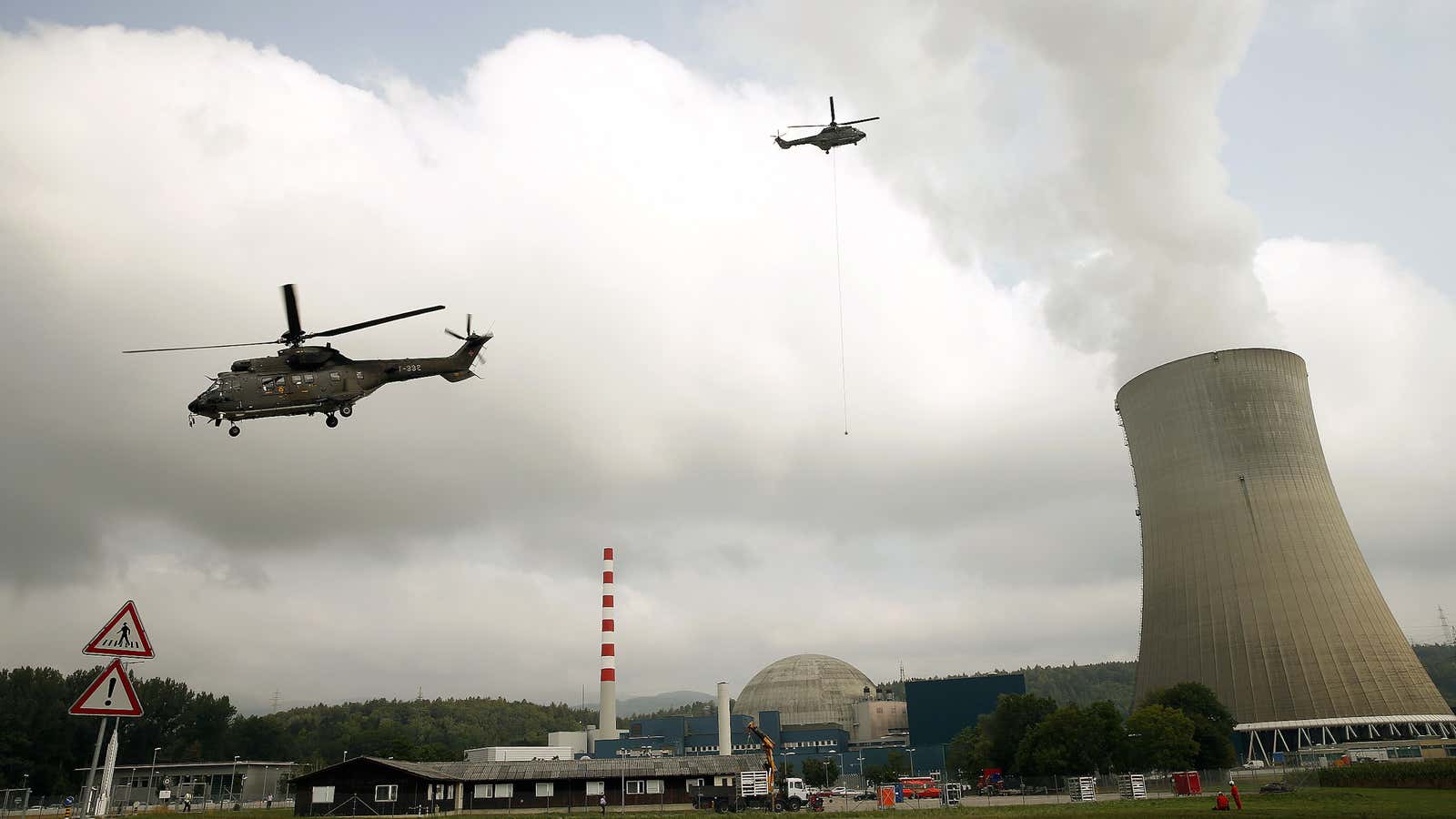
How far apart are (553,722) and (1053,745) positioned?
12959 cm

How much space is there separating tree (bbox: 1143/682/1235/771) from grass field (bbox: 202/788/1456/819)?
12357mm

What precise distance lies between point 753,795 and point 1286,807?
2348 cm

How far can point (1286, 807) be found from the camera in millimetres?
31266

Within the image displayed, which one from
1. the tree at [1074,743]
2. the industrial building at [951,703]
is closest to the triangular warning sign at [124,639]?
the tree at [1074,743]

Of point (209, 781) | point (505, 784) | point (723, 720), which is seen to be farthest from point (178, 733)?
point (505, 784)

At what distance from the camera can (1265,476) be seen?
172ft

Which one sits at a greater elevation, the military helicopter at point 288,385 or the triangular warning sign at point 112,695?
the military helicopter at point 288,385

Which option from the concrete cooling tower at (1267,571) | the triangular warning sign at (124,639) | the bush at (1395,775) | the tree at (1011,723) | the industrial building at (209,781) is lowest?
the industrial building at (209,781)

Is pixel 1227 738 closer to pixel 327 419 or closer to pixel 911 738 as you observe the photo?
pixel 911 738

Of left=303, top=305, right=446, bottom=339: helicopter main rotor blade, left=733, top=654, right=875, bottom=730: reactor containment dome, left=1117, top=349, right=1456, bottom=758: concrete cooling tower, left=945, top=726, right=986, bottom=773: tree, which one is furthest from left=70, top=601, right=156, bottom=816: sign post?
left=733, top=654, right=875, bottom=730: reactor containment dome

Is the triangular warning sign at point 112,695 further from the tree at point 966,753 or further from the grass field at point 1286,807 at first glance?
the tree at point 966,753

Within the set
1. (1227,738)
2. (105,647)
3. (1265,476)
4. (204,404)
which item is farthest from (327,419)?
(1227,738)

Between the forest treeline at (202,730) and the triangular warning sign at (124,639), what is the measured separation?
5858 centimetres

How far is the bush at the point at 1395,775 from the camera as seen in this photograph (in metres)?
37.1
